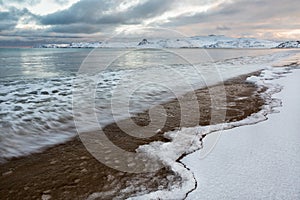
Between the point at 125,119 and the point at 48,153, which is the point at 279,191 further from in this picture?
the point at 125,119

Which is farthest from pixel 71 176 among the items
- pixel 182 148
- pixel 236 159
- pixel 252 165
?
pixel 252 165

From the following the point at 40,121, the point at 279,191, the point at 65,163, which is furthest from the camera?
the point at 40,121

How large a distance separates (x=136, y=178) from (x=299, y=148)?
2.91m

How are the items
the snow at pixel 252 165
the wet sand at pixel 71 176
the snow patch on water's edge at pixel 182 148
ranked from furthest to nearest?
the wet sand at pixel 71 176
the snow patch on water's edge at pixel 182 148
the snow at pixel 252 165

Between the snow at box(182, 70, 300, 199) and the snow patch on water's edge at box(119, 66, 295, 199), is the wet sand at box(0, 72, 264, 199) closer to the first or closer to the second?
Result: the snow patch on water's edge at box(119, 66, 295, 199)

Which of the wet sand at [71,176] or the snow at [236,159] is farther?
the wet sand at [71,176]

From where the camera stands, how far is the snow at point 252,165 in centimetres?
303

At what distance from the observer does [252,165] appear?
3668 mm

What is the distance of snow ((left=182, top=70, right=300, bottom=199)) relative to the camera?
3.03m

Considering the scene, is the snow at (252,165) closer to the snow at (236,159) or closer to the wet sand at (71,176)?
the snow at (236,159)

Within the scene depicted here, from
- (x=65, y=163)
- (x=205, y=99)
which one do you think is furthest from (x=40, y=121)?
(x=205, y=99)

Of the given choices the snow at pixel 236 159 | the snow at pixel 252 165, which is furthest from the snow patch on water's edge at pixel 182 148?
the snow at pixel 252 165

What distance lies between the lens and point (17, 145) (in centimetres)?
506

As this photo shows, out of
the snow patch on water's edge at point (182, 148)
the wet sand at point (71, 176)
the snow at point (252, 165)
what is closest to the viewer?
the snow at point (252, 165)
